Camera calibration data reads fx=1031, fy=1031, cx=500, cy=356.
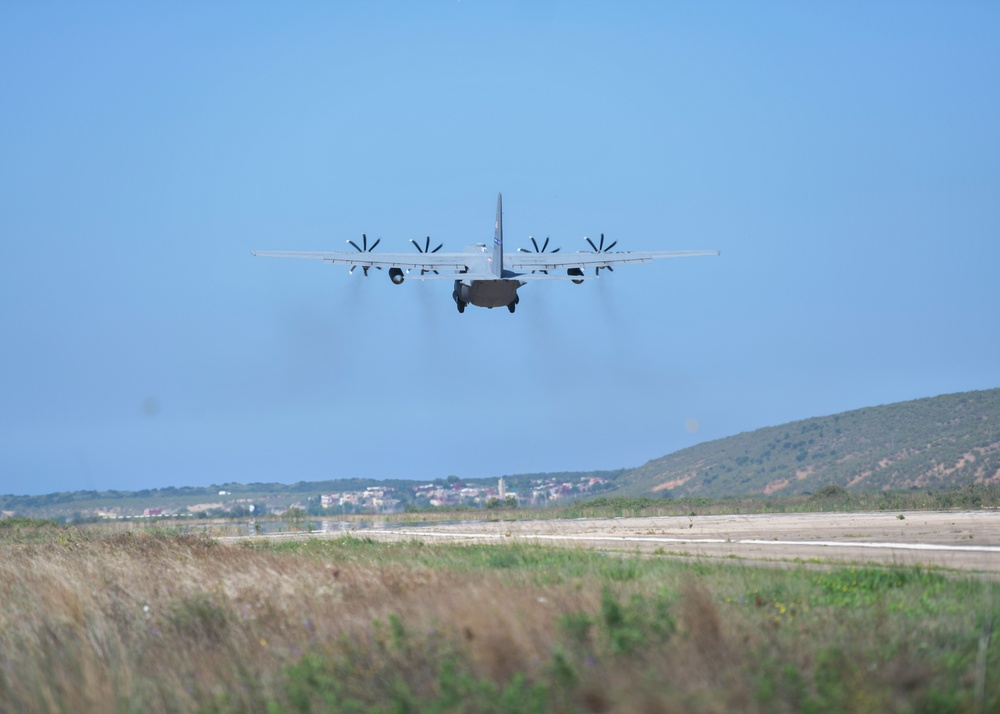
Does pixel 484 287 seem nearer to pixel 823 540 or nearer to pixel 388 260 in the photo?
pixel 388 260

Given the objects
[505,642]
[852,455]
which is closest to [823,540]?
[505,642]

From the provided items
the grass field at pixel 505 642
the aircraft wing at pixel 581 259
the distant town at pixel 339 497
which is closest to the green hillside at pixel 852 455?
the distant town at pixel 339 497

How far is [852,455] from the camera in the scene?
154375mm

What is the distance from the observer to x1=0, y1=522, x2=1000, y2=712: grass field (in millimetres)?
10195

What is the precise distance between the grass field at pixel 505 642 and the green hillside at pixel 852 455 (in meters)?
109

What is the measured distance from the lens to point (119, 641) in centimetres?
1498

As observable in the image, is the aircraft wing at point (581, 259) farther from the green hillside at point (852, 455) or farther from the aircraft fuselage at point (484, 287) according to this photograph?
the green hillside at point (852, 455)

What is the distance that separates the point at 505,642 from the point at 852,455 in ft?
500

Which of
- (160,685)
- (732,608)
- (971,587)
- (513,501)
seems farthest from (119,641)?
(513,501)

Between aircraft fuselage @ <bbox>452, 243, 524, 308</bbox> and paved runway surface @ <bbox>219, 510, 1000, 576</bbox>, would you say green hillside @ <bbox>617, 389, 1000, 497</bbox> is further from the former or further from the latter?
aircraft fuselage @ <bbox>452, 243, 524, 308</bbox>

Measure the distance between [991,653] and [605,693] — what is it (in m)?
5.31

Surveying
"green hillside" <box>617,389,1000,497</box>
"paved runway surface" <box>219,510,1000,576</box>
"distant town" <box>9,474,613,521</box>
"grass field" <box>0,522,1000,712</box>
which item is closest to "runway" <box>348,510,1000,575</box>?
"paved runway surface" <box>219,510,1000,576</box>

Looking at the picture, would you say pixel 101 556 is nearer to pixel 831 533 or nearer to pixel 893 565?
pixel 893 565

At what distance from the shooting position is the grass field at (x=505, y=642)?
10195mm
